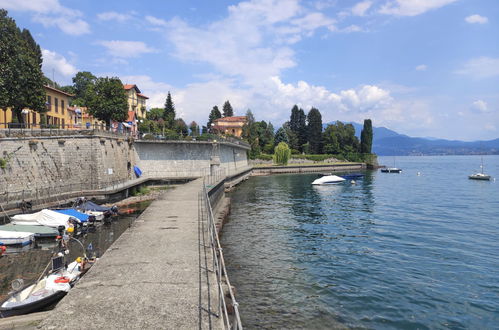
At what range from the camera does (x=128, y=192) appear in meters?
38.6

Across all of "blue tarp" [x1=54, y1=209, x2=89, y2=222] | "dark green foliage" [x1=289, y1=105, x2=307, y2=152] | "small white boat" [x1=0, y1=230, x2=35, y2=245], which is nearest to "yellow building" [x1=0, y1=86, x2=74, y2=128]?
"blue tarp" [x1=54, y1=209, x2=89, y2=222]

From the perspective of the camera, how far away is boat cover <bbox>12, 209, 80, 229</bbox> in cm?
2355

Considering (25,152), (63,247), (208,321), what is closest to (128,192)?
(25,152)

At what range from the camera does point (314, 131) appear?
11806 centimetres

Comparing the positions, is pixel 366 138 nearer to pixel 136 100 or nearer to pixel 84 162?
pixel 136 100

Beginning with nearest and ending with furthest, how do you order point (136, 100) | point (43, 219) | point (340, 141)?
point (43, 219) → point (136, 100) → point (340, 141)

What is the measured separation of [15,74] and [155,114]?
7368 cm

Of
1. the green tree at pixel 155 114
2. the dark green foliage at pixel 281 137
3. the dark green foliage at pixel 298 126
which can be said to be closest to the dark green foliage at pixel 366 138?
the dark green foliage at pixel 298 126

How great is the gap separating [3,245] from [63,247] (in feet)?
11.7

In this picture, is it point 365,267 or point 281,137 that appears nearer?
point 365,267

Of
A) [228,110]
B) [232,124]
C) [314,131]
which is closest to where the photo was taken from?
[314,131]

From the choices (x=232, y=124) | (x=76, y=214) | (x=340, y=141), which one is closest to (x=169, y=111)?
(x=232, y=124)

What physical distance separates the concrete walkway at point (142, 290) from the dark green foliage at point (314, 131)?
106681 mm

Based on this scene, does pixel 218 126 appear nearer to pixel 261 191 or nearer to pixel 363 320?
pixel 261 191
